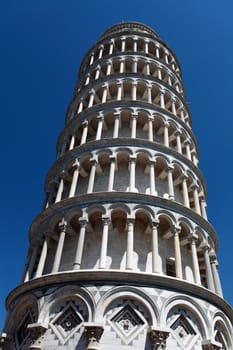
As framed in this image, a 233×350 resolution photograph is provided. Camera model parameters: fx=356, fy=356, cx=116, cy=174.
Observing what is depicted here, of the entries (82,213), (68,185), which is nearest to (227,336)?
(82,213)

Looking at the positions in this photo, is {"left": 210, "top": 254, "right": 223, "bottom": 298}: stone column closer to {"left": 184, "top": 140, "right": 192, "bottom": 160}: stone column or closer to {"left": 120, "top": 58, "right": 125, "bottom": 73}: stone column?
{"left": 184, "top": 140, "right": 192, "bottom": 160}: stone column

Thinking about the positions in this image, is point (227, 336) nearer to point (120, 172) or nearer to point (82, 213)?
point (82, 213)

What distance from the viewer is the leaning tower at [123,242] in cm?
1302

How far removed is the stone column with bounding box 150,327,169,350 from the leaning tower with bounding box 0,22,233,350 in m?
0.03

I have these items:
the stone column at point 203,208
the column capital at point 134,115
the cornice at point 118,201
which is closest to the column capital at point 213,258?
the cornice at point 118,201

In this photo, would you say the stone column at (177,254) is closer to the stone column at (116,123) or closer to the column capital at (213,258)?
the column capital at (213,258)

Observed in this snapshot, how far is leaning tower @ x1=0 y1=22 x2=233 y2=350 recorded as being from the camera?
42.7ft

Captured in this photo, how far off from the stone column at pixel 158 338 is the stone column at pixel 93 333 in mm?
1779

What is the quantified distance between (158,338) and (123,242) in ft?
15.8

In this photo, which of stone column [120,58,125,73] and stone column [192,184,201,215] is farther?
stone column [120,58,125,73]

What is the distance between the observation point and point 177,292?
13.8 meters

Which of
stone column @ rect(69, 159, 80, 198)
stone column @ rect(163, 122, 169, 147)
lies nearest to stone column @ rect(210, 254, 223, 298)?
stone column @ rect(163, 122, 169, 147)

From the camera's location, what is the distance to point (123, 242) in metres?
16.2

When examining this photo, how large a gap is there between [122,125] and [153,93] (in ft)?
13.3
